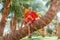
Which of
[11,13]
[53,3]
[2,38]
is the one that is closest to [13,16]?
[11,13]

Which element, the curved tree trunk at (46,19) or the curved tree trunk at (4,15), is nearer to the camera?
the curved tree trunk at (46,19)

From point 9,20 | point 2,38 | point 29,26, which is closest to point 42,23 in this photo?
point 29,26

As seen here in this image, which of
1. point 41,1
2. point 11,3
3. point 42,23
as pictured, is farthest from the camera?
point 41,1

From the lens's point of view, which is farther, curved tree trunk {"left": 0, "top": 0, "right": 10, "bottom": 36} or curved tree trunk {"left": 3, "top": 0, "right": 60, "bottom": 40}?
curved tree trunk {"left": 0, "top": 0, "right": 10, "bottom": 36}

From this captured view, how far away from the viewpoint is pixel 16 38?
1.86 feet

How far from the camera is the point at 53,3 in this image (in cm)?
54

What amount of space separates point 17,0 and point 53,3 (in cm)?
24

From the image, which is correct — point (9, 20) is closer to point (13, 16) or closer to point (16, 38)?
point (13, 16)

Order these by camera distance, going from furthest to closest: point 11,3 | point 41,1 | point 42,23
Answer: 1. point 41,1
2. point 11,3
3. point 42,23

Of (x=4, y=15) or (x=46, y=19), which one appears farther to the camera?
(x=4, y=15)

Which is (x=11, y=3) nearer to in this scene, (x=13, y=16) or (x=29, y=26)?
(x=13, y=16)

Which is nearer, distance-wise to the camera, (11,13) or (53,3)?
(53,3)

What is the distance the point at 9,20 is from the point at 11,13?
0.05m

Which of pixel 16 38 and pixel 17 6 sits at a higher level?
pixel 17 6
